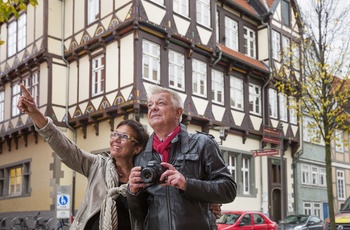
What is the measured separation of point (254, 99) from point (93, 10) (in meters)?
9.02

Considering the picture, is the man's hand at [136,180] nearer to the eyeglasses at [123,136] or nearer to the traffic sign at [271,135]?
the eyeglasses at [123,136]

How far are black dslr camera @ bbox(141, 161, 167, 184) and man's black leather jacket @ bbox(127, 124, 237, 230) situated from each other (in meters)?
0.15

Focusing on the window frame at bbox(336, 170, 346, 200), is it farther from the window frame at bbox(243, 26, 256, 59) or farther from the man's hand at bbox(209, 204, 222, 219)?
the man's hand at bbox(209, 204, 222, 219)

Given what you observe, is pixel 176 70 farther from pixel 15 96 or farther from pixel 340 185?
pixel 340 185

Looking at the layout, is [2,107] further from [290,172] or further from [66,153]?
[66,153]

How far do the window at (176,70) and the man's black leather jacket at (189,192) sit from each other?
17.1 metres

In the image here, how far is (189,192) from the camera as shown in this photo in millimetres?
2586

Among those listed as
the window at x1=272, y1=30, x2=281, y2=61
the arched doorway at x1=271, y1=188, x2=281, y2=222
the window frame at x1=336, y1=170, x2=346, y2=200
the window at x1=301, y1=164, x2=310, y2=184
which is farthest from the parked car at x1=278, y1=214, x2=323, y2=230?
the window frame at x1=336, y1=170, x2=346, y2=200

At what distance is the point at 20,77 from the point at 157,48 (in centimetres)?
821

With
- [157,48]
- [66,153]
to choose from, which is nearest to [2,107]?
[157,48]

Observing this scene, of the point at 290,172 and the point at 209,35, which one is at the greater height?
the point at 209,35

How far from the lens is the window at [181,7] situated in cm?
2056

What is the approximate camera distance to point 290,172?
27469 millimetres

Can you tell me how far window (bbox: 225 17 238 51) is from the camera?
2439 centimetres
